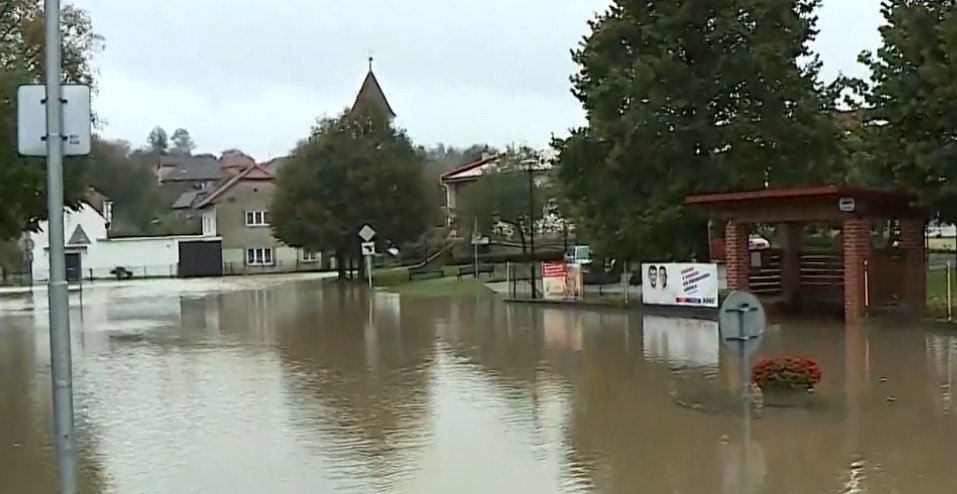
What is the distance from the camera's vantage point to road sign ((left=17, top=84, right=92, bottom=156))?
773 centimetres

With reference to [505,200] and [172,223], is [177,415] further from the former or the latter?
[172,223]

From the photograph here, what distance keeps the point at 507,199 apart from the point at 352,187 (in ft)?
32.1

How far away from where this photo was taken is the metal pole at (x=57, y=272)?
304 inches

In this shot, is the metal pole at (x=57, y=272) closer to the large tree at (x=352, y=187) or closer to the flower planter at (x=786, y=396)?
the flower planter at (x=786, y=396)

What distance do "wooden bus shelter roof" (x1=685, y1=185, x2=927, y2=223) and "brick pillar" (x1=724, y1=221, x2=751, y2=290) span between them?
27.1 inches

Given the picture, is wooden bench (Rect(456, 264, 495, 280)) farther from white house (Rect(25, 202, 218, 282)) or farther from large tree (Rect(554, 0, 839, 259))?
white house (Rect(25, 202, 218, 282))

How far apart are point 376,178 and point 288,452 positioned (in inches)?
1799

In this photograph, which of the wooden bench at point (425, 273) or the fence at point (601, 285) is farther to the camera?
the wooden bench at point (425, 273)

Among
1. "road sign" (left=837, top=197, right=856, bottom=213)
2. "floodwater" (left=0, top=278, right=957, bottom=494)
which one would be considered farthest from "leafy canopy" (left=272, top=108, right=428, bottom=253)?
"road sign" (left=837, top=197, right=856, bottom=213)

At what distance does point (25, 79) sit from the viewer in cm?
2148

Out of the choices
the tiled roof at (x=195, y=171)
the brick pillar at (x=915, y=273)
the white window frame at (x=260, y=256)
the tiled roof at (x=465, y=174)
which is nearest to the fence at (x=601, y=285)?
the brick pillar at (x=915, y=273)

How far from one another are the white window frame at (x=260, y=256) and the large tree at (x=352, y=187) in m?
29.6

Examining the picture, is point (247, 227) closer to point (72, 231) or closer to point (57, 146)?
point (72, 231)

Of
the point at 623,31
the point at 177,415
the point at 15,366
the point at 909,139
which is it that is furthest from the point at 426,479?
the point at 623,31
